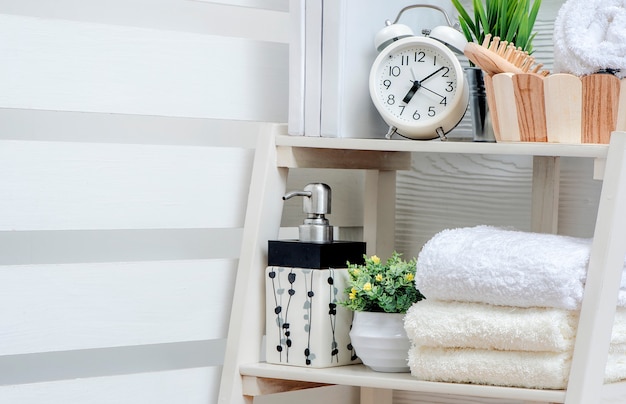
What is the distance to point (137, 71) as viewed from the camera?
1112 mm

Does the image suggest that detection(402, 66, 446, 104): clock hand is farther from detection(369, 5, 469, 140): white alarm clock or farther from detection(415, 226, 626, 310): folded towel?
detection(415, 226, 626, 310): folded towel

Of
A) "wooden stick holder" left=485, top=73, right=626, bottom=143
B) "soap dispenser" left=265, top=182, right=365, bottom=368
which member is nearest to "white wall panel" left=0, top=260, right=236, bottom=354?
"soap dispenser" left=265, top=182, right=365, bottom=368

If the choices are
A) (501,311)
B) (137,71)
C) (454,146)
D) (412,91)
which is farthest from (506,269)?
(137,71)

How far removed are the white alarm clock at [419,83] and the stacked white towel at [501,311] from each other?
149 millimetres

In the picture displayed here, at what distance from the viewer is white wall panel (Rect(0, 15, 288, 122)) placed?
3.40ft

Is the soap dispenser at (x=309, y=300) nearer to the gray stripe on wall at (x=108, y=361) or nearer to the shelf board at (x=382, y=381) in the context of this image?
the shelf board at (x=382, y=381)

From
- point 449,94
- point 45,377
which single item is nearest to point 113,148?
point 45,377

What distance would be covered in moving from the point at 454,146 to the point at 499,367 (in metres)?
0.25

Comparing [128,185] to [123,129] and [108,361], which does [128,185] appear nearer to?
[123,129]

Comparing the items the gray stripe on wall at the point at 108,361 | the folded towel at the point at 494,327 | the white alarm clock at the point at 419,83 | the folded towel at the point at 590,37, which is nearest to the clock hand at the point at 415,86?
the white alarm clock at the point at 419,83

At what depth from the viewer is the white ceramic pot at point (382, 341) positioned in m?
1.03

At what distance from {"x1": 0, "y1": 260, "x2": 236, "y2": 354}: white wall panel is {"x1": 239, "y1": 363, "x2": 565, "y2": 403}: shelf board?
125mm

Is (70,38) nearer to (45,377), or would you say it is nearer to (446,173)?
(45,377)

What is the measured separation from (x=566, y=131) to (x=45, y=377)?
66 cm
